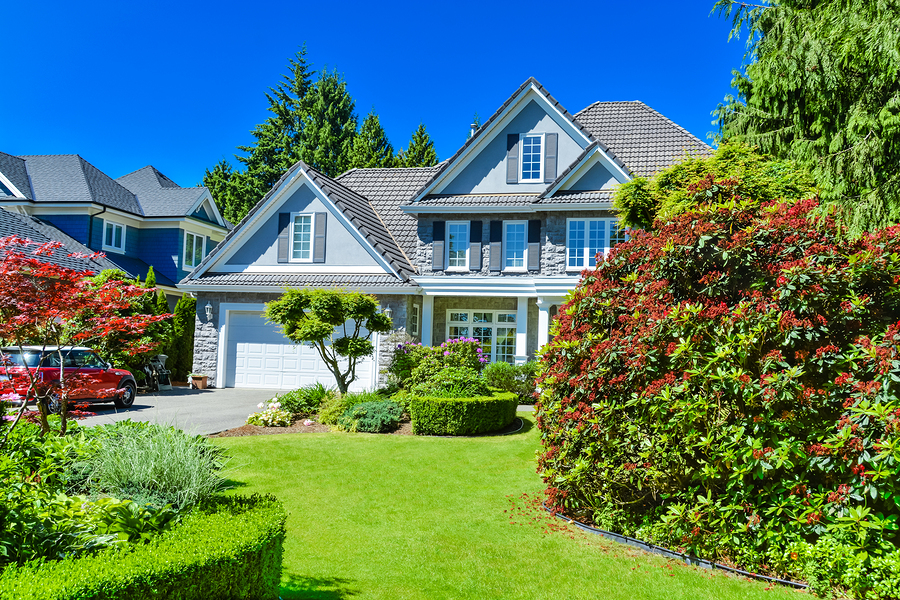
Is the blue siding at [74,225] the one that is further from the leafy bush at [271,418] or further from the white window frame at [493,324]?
the leafy bush at [271,418]

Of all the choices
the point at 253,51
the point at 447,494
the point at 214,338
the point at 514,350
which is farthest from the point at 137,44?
the point at 447,494

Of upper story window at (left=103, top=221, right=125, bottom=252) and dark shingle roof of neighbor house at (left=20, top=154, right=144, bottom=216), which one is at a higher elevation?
dark shingle roof of neighbor house at (left=20, top=154, right=144, bottom=216)

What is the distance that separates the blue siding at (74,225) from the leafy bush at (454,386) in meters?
20.2

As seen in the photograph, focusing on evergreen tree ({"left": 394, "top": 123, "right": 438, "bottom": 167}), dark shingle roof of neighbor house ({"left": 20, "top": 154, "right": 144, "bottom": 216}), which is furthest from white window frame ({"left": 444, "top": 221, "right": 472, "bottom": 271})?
evergreen tree ({"left": 394, "top": 123, "right": 438, "bottom": 167})

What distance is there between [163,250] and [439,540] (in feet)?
88.9

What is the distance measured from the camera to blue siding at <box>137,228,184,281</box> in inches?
1136

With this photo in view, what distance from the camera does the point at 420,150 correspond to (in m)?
40.2

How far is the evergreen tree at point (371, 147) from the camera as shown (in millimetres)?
38906

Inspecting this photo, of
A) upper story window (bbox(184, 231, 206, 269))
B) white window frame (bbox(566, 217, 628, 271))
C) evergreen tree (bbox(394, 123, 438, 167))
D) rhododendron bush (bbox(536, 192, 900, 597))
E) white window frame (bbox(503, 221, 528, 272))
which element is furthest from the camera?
evergreen tree (bbox(394, 123, 438, 167))

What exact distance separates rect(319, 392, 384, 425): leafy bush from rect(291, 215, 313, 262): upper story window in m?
6.86

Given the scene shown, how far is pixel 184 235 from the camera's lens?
29469 mm

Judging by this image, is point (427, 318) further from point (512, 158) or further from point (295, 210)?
point (512, 158)

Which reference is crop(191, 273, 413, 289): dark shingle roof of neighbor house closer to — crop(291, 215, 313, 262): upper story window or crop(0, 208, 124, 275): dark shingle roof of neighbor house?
crop(291, 215, 313, 262): upper story window

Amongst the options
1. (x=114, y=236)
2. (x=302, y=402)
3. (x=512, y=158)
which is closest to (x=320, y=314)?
(x=302, y=402)
